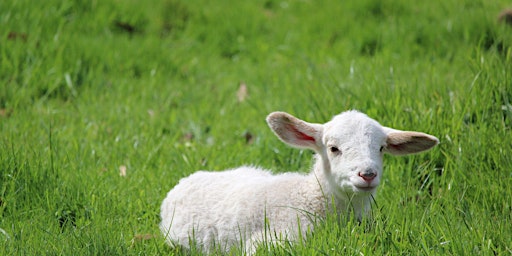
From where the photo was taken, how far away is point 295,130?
13.7 feet

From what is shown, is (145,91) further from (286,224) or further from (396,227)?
(396,227)

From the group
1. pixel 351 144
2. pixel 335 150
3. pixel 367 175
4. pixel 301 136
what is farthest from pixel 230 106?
pixel 367 175

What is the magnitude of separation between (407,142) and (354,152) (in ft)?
1.42

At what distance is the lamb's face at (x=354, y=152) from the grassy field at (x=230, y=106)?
209 millimetres

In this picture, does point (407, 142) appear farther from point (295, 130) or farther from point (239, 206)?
point (239, 206)

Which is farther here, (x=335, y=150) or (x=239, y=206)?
(x=239, y=206)

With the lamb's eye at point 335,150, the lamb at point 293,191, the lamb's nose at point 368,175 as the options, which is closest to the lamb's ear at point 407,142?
the lamb at point 293,191

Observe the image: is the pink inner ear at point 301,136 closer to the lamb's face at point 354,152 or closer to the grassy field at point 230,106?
the lamb's face at point 354,152

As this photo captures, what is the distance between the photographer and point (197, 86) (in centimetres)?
716

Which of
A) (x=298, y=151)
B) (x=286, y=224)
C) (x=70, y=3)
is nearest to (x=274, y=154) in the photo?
(x=298, y=151)

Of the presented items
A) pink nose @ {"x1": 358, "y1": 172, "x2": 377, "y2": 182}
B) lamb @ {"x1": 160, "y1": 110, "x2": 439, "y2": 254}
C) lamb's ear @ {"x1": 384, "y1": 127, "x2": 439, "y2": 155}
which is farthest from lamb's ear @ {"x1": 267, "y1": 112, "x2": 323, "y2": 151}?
pink nose @ {"x1": 358, "y1": 172, "x2": 377, "y2": 182}

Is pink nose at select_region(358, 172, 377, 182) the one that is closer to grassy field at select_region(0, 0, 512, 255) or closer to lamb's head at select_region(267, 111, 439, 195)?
lamb's head at select_region(267, 111, 439, 195)

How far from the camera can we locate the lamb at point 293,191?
3.82 m

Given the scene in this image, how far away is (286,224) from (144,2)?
5.00 m
